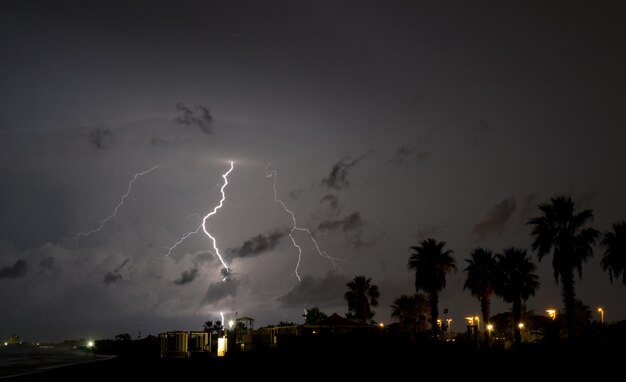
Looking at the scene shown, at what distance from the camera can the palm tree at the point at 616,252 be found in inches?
1255

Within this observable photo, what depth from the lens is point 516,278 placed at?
4372cm

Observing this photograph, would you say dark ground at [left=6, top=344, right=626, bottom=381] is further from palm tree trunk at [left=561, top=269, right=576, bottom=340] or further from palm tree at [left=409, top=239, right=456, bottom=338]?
palm tree at [left=409, top=239, right=456, bottom=338]

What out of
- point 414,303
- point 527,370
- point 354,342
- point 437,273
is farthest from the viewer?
point 414,303

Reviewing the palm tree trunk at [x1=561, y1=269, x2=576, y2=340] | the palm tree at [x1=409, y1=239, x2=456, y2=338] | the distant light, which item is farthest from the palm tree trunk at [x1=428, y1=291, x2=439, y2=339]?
the distant light

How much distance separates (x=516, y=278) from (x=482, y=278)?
4361 mm

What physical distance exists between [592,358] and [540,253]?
1422cm

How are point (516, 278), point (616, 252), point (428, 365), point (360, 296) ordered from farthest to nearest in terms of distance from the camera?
point (360, 296) → point (516, 278) → point (616, 252) → point (428, 365)

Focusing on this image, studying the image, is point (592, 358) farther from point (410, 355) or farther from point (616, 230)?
point (616, 230)

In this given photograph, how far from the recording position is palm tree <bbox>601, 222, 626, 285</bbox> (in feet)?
105

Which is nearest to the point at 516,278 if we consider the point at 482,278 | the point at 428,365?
the point at 482,278

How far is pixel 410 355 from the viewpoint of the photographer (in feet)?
84.6

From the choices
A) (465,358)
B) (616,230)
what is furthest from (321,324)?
(616,230)

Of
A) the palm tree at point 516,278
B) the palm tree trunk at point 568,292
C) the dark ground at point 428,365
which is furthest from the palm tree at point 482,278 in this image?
the dark ground at point 428,365

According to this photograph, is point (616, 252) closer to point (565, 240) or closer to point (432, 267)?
point (565, 240)
